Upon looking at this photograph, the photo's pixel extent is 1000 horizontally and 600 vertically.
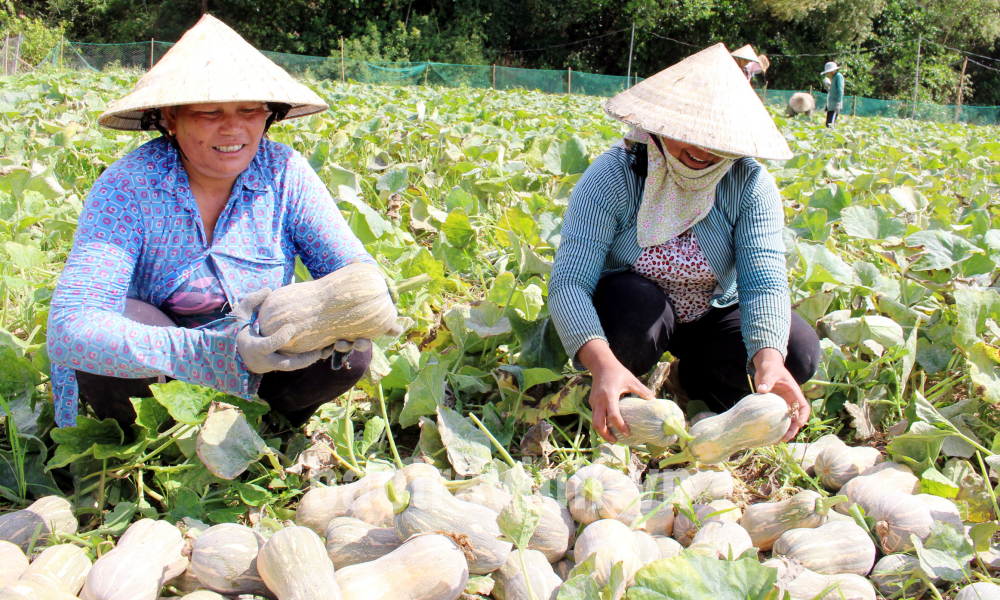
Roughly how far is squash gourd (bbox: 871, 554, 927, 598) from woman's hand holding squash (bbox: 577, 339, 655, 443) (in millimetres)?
529

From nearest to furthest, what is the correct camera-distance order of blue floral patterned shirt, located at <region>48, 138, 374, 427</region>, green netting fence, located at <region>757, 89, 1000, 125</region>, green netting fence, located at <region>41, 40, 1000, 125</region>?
blue floral patterned shirt, located at <region>48, 138, 374, 427</region> < green netting fence, located at <region>41, 40, 1000, 125</region> < green netting fence, located at <region>757, 89, 1000, 125</region>

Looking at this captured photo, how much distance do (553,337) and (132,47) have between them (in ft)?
65.5

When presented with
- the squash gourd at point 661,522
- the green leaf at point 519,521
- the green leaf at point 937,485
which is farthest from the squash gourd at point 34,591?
the green leaf at point 937,485

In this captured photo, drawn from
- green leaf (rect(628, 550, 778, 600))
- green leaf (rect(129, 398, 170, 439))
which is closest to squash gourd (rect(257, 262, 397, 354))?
green leaf (rect(129, 398, 170, 439))

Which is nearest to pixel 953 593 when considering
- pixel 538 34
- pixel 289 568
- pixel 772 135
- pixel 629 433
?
pixel 629 433

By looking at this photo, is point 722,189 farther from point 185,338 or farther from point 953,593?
point 185,338

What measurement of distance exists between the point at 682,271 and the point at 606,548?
903mm

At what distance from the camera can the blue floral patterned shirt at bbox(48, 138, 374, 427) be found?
4.96 ft

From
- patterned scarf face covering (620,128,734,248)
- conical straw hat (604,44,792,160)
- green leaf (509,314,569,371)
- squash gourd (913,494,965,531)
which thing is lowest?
squash gourd (913,494,965,531)

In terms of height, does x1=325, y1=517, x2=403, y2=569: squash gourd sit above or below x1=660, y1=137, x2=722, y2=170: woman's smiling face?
below

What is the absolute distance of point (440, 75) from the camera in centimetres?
1769

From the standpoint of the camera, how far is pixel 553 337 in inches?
82.4

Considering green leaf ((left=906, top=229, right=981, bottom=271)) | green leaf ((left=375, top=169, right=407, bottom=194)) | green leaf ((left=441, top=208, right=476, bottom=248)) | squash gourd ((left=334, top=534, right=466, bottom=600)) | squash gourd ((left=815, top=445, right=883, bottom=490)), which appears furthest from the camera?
green leaf ((left=375, top=169, right=407, bottom=194))

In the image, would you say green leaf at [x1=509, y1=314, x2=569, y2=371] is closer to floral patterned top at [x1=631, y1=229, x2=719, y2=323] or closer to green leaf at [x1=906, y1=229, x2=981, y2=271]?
floral patterned top at [x1=631, y1=229, x2=719, y2=323]
